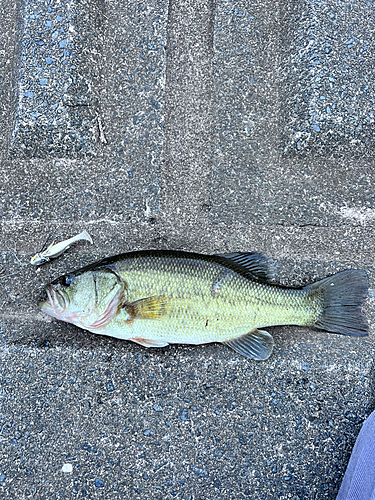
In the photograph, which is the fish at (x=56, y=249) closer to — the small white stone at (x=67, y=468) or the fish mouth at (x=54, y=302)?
the fish mouth at (x=54, y=302)

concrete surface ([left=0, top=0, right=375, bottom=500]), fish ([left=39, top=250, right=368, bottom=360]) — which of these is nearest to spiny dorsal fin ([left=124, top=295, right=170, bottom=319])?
fish ([left=39, top=250, right=368, bottom=360])

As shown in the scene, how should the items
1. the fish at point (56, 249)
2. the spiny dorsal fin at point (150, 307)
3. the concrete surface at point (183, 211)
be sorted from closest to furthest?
the spiny dorsal fin at point (150, 307) < the concrete surface at point (183, 211) < the fish at point (56, 249)

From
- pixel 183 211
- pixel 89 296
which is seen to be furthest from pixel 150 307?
pixel 183 211

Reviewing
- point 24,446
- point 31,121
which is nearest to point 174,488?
point 24,446

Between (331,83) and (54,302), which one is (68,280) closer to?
(54,302)

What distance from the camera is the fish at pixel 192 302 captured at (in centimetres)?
221

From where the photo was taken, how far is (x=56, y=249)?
7.93 feet

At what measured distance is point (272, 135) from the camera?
8.18ft

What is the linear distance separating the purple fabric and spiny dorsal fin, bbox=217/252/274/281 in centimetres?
102

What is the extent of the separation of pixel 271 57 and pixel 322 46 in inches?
12.5

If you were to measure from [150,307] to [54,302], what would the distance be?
0.57m

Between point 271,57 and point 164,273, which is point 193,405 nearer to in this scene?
point 164,273

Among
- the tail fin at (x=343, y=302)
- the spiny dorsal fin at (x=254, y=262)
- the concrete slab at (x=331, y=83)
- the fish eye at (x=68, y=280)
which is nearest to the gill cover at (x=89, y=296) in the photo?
the fish eye at (x=68, y=280)

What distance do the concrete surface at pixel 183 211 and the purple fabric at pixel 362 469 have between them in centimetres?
10
